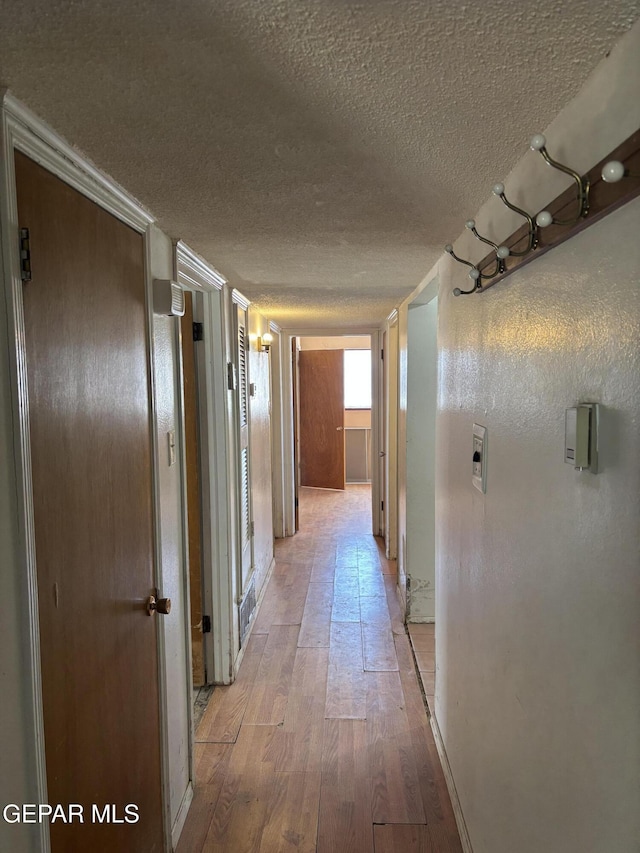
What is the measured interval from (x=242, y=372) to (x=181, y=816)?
215 cm

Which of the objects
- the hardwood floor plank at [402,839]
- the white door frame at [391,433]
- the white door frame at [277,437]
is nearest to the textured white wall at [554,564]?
the hardwood floor plank at [402,839]

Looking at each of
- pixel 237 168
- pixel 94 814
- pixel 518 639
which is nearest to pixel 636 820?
pixel 518 639

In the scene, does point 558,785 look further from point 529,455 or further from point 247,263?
point 247,263

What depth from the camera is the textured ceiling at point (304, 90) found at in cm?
74

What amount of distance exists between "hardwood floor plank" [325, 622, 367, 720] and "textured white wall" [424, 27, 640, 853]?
0.91 m

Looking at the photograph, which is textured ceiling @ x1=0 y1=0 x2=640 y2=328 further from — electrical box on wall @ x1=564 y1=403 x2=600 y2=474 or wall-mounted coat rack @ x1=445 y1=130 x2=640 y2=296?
electrical box on wall @ x1=564 y1=403 x2=600 y2=474

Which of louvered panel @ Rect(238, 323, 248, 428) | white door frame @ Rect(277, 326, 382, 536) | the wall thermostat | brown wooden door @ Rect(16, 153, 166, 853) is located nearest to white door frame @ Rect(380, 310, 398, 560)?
white door frame @ Rect(277, 326, 382, 536)

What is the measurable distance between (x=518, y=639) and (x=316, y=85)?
1.17 metres

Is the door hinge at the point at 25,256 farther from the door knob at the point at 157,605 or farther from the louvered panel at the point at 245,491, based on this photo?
the louvered panel at the point at 245,491

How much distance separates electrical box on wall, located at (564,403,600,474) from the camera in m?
0.86

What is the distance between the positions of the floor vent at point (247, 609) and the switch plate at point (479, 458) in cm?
187

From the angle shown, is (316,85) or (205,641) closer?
(316,85)

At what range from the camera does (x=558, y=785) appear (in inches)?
39.8

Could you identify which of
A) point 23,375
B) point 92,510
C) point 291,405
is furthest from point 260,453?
point 23,375
